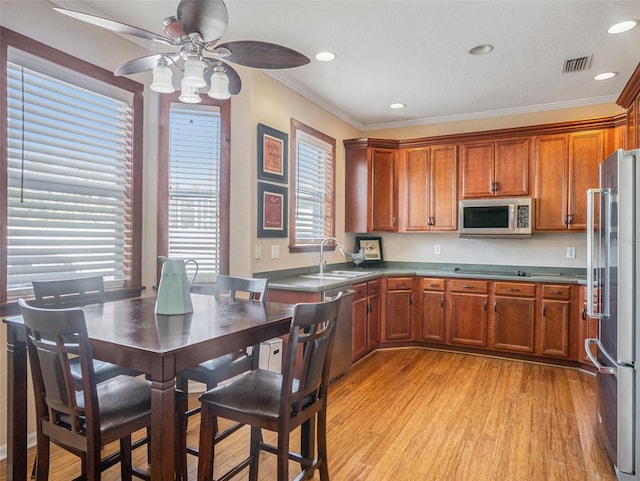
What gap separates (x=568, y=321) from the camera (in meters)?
3.89

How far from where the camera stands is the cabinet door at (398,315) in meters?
4.48

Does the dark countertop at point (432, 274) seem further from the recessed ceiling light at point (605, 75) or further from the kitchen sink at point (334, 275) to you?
the recessed ceiling light at point (605, 75)

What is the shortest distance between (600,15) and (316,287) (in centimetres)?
263

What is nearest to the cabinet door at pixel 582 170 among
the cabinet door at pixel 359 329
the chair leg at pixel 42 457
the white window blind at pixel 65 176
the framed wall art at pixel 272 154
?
the cabinet door at pixel 359 329

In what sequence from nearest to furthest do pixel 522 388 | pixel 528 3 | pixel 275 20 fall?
pixel 528 3 → pixel 275 20 → pixel 522 388

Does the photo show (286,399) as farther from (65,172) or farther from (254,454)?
(65,172)

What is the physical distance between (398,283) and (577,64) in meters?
2.56

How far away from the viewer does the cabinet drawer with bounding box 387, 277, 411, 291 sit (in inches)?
176

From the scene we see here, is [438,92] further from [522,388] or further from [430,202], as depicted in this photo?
[522,388]

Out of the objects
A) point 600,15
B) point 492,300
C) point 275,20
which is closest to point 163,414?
point 275,20

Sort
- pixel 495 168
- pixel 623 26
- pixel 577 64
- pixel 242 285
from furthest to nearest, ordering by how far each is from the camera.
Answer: pixel 495 168, pixel 577 64, pixel 623 26, pixel 242 285

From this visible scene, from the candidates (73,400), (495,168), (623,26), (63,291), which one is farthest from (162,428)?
(495,168)

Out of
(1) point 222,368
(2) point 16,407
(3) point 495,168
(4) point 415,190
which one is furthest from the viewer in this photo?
(4) point 415,190

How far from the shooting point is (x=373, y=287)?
4.25 metres
